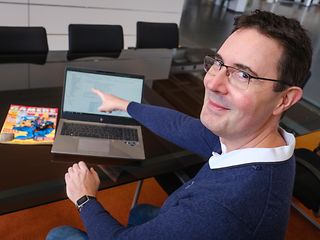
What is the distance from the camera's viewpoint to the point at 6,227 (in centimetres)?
176

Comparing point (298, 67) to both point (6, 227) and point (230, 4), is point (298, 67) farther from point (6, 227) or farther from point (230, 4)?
point (230, 4)

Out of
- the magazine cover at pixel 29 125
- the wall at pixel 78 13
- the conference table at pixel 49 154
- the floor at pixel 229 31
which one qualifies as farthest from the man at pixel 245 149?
the wall at pixel 78 13

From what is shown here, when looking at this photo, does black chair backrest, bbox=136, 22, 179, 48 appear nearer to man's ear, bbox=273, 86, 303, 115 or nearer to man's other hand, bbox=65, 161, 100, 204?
man's other hand, bbox=65, 161, 100, 204

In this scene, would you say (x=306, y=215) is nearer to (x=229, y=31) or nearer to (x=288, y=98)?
(x=288, y=98)

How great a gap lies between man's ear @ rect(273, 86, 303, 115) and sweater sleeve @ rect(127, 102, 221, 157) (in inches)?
16.3

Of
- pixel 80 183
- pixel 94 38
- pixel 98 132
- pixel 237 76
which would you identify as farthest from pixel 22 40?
pixel 237 76

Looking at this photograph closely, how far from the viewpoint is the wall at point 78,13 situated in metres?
3.50

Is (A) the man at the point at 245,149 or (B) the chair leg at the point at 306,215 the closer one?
(A) the man at the point at 245,149

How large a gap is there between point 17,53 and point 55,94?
791 mm

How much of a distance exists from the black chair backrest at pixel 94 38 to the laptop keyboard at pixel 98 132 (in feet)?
4.15

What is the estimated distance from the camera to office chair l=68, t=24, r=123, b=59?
252 cm

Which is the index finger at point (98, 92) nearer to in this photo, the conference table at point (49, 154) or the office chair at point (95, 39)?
the conference table at point (49, 154)

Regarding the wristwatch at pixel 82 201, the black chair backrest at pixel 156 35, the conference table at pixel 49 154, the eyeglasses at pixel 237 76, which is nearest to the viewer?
the eyeglasses at pixel 237 76

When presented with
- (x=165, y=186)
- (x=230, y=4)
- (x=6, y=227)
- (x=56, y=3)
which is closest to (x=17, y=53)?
(x=6, y=227)
